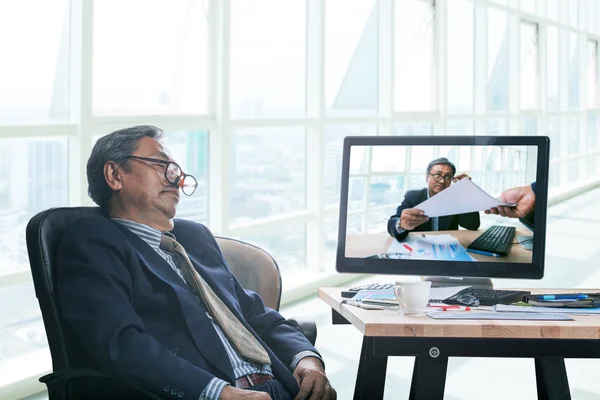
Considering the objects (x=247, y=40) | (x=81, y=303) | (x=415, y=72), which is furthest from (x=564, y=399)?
(x=415, y=72)

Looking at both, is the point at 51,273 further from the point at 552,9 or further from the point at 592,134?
the point at 592,134

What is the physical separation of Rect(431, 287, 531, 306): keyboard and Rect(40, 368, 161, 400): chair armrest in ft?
2.76

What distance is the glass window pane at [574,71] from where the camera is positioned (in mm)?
12133

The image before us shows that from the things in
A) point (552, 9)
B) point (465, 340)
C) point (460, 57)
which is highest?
point (552, 9)

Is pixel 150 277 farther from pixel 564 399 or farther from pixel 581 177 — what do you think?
pixel 581 177

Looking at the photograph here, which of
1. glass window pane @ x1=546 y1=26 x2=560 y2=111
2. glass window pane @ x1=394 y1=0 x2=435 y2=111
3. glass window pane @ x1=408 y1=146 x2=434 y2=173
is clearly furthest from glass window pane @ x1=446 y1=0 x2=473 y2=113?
glass window pane @ x1=408 y1=146 x2=434 y2=173

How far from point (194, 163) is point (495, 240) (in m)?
2.37

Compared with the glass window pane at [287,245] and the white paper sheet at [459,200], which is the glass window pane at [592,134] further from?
the white paper sheet at [459,200]

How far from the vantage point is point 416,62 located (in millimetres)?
7215

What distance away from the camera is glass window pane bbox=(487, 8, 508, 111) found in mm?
8930

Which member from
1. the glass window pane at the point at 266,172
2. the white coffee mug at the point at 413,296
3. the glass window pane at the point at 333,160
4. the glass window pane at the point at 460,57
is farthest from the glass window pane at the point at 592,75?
the white coffee mug at the point at 413,296

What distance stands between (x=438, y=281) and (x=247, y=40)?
119 inches

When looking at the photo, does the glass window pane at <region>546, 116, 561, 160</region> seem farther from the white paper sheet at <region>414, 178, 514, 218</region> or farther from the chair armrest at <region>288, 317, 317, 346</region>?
the chair armrest at <region>288, 317, 317, 346</region>

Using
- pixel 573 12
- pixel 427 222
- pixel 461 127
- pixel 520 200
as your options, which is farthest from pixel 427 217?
pixel 573 12
